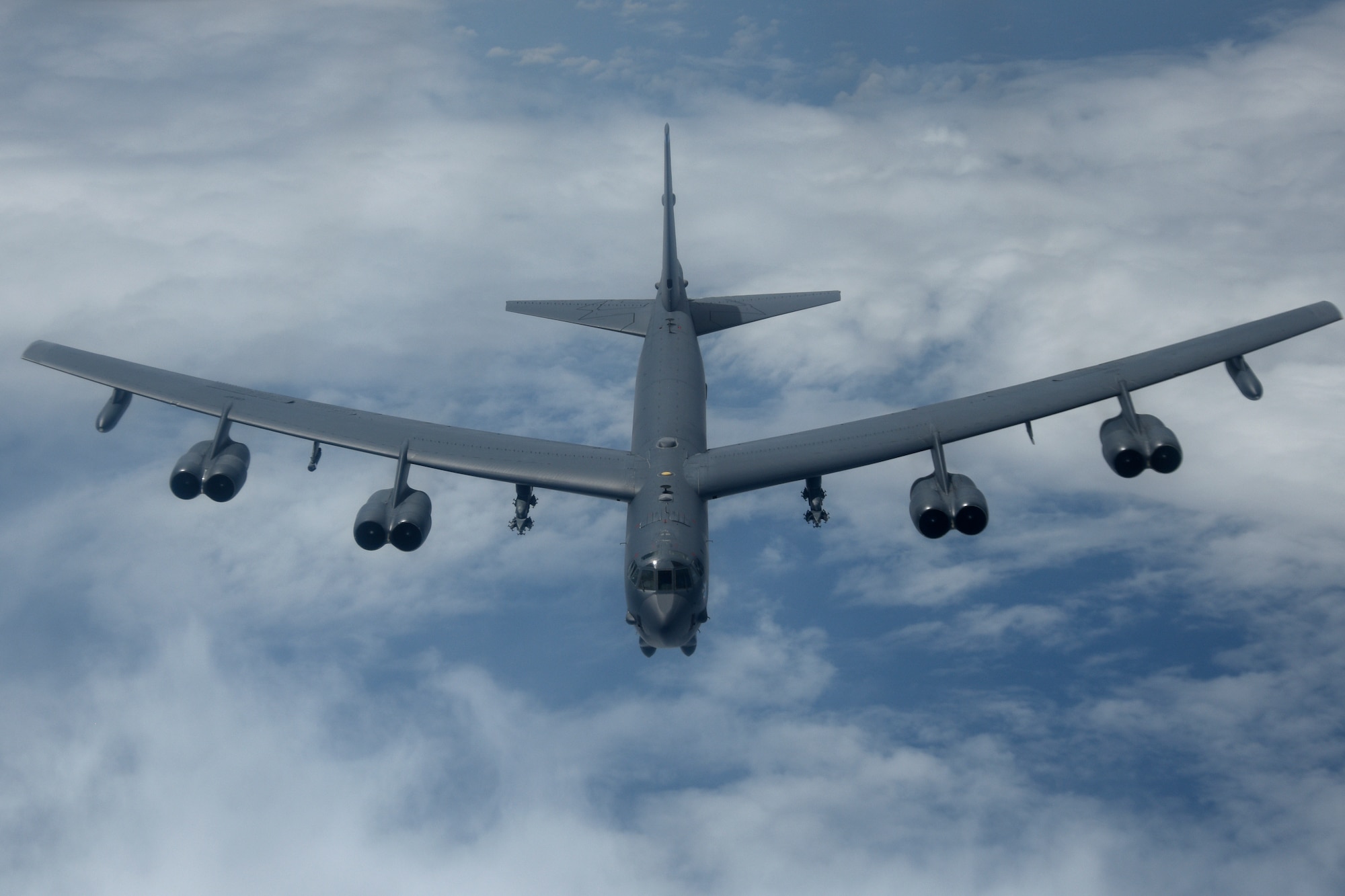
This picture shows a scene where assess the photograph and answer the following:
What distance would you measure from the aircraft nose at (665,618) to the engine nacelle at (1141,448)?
17.2 metres

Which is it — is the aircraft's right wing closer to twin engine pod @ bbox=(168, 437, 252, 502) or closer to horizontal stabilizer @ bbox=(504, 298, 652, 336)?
horizontal stabilizer @ bbox=(504, 298, 652, 336)

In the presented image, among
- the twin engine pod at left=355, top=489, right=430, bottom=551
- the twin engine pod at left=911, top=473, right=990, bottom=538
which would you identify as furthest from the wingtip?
the twin engine pod at left=911, top=473, right=990, bottom=538

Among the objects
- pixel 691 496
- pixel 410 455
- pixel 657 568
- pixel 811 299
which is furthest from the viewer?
pixel 811 299

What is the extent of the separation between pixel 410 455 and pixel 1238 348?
106ft

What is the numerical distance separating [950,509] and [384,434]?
70.3 ft

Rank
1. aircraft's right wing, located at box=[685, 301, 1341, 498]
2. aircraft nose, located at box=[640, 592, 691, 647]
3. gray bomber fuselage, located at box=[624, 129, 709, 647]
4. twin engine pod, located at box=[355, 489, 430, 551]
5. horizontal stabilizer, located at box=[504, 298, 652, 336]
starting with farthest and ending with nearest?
horizontal stabilizer, located at box=[504, 298, 652, 336]
aircraft's right wing, located at box=[685, 301, 1341, 498]
twin engine pod, located at box=[355, 489, 430, 551]
gray bomber fuselage, located at box=[624, 129, 709, 647]
aircraft nose, located at box=[640, 592, 691, 647]

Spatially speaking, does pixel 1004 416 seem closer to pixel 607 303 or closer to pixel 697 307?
pixel 697 307

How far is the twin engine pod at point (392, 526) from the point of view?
38.0m

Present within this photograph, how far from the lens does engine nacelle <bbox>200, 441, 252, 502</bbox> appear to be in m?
40.8

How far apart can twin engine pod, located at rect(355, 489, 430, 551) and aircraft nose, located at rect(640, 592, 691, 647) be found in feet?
30.7

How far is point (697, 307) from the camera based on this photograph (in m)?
50.5

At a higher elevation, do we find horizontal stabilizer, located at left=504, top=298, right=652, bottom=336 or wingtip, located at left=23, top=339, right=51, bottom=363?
horizontal stabilizer, located at left=504, top=298, right=652, bottom=336

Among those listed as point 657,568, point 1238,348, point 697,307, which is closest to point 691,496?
point 657,568

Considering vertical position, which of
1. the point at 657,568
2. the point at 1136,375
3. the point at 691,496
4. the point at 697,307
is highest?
the point at 697,307
